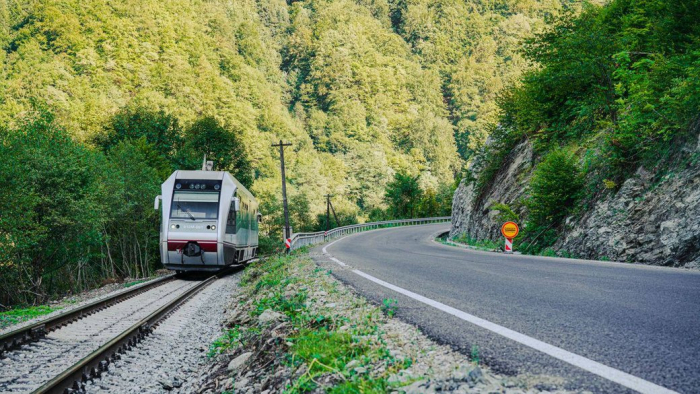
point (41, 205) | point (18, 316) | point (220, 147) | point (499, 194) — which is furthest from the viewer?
point (220, 147)

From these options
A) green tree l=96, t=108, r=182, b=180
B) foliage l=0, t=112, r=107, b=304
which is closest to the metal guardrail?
foliage l=0, t=112, r=107, b=304

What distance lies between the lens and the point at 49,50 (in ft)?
200

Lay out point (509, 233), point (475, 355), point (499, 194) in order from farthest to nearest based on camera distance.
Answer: point (499, 194) → point (509, 233) → point (475, 355)

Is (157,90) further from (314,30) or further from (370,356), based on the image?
(314,30)

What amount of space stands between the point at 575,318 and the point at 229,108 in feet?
249

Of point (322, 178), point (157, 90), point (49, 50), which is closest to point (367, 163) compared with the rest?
point (322, 178)

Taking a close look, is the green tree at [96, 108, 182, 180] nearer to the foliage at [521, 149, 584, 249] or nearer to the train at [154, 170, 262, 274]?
the train at [154, 170, 262, 274]

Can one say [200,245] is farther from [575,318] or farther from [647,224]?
[575,318]

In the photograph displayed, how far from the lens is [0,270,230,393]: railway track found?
15.7ft

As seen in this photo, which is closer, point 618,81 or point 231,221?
point 618,81

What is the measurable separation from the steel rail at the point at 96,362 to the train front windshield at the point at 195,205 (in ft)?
23.4

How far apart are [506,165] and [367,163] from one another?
227 feet

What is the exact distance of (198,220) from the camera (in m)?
15.1

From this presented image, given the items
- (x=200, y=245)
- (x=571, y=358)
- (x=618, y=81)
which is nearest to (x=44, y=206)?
(x=200, y=245)
